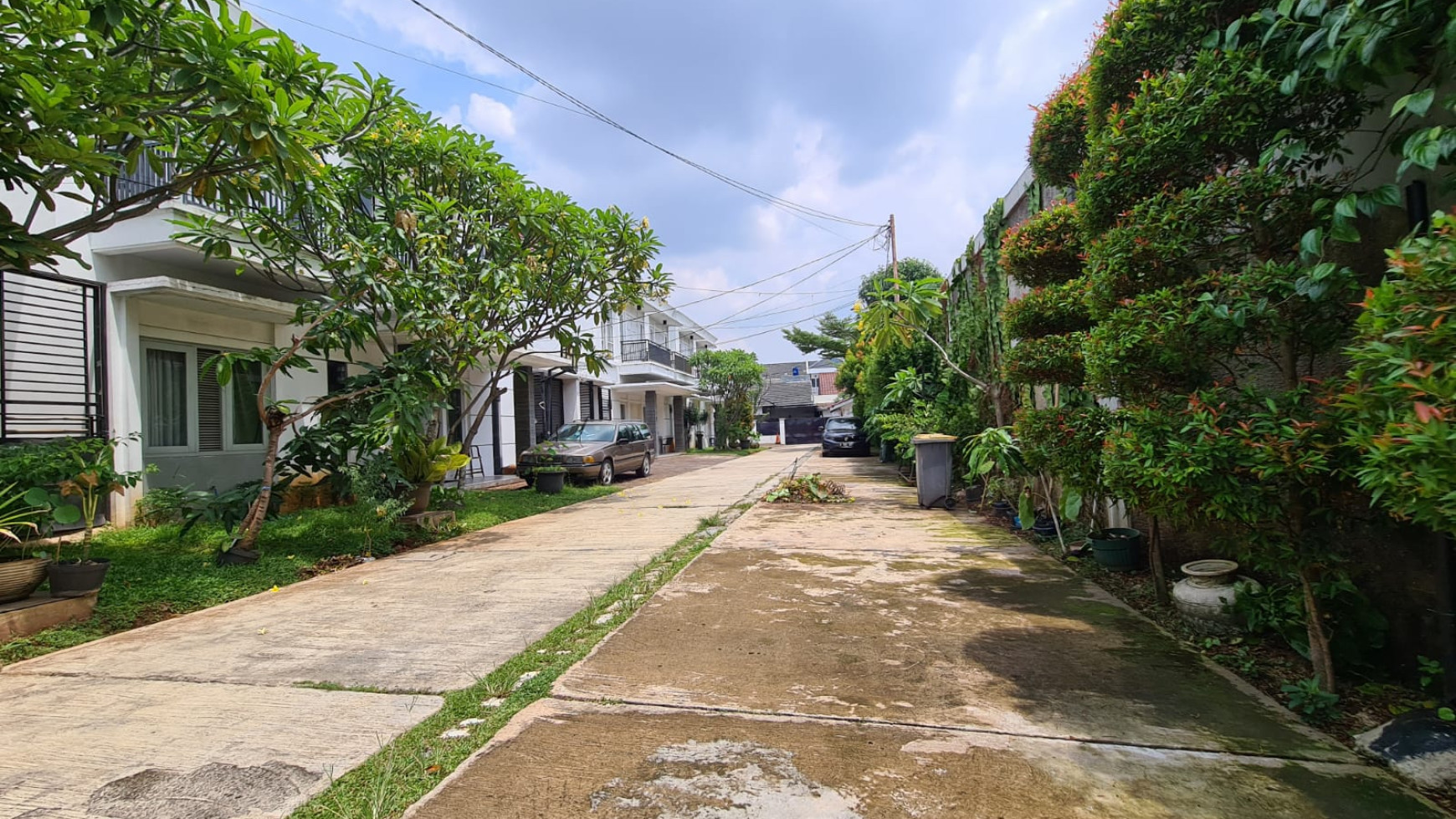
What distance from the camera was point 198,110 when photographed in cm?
394

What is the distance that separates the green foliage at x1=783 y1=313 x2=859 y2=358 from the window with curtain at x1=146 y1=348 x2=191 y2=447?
2738 cm

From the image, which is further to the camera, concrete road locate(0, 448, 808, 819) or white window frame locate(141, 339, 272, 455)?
white window frame locate(141, 339, 272, 455)

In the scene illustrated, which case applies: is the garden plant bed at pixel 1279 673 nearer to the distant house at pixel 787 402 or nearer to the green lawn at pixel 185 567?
the green lawn at pixel 185 567

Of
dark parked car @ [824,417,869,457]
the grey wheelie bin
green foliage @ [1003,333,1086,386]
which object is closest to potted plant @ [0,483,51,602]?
green foliage @ [1003,333,1086,386]

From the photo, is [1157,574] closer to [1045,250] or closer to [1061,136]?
[1045,250]

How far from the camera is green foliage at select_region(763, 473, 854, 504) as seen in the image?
10273 mm

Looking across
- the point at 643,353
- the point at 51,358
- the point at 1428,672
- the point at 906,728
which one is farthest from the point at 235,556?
the point at 643,353

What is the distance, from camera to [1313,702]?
8.84 ft

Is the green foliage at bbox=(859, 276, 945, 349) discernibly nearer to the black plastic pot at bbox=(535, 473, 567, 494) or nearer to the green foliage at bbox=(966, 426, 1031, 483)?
the green foliage at bbox=(966, 426, 1031, 483)

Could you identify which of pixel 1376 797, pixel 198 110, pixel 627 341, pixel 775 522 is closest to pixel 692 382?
pixel 627 341

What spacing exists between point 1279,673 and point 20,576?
7.82 meters

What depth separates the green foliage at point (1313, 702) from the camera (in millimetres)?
2658

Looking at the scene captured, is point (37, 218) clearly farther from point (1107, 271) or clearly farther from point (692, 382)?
point (692, 382)

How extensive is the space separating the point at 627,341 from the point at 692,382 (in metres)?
5.82
